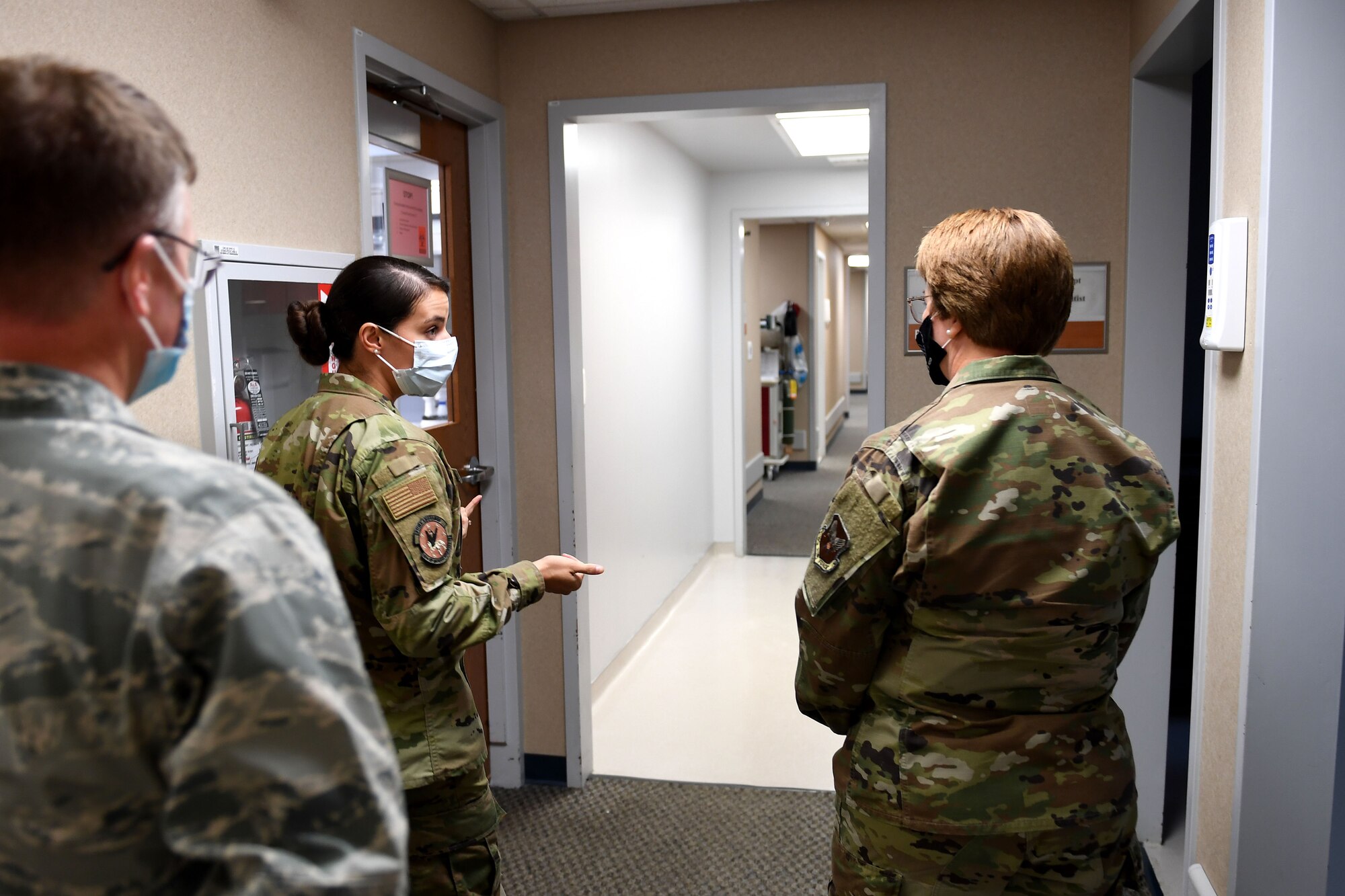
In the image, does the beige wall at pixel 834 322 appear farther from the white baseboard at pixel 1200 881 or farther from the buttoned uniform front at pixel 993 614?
the buttoned uniform front at pixel 993 614

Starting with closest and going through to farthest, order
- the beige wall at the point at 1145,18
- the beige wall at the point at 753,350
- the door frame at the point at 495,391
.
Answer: the beige wall at the point at 1145,18
the door frame at the point at 495,391
the beige wall at the point at 753,350

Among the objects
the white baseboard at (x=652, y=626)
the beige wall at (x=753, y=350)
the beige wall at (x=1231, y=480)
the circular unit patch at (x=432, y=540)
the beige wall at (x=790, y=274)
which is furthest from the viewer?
the beige wall at (x=790, y=274)

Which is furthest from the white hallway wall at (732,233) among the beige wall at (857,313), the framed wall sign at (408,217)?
the beige wall at (857,313)

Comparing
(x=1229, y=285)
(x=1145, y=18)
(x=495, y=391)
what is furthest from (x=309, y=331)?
(x=1145, y=18)

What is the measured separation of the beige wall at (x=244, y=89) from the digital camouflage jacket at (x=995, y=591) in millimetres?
1132

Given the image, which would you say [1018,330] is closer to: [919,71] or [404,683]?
[404,683]

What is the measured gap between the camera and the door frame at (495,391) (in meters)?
2.90

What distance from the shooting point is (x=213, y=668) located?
659 mm

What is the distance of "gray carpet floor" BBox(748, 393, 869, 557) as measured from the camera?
6.40 metres

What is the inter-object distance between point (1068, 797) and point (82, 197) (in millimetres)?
1275

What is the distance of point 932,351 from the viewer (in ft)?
4.99

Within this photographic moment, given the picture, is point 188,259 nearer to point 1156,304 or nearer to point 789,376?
point 1156,304

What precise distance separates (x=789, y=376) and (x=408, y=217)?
6.48 m

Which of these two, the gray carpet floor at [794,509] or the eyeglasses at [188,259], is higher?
the eyeglasses at [188,259]
